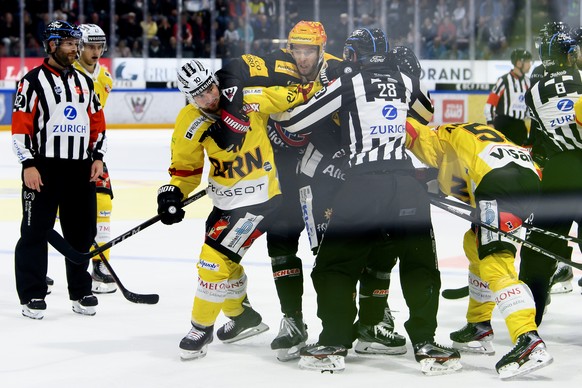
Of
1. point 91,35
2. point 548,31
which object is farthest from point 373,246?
point 91,35

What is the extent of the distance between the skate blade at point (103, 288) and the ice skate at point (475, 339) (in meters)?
1.80

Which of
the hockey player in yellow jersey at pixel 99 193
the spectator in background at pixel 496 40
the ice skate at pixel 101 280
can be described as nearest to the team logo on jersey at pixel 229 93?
the hockey player in yellow jersey at pixel 99 193

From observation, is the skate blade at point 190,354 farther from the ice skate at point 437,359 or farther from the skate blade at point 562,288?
the skate blade at point 562,288

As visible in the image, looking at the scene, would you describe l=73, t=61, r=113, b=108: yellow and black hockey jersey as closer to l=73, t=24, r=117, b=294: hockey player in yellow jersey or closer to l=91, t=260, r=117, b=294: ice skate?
l=73, t=24, r=117, b=294: hockey player in yellow jersey

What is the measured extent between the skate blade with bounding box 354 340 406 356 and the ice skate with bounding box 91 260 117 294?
1591mm

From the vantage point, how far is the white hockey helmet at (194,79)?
3473 millimetres

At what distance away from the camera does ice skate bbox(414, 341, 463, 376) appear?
336cm

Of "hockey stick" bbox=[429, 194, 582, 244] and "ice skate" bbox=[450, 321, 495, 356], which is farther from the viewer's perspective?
"ice skate" bbox=[450, 321, 495, 356]

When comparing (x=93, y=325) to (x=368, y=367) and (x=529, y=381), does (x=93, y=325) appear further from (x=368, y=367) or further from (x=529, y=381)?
(x=529, y=381)

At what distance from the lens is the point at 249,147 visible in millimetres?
3658

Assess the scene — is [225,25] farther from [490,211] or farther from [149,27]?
[490,211]

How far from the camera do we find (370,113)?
3414 millimetres

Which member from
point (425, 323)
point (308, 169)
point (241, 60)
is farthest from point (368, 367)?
point (241, 60)

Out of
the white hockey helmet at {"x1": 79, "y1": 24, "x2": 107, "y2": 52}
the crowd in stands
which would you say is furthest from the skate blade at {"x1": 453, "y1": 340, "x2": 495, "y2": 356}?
the crowd in stands
